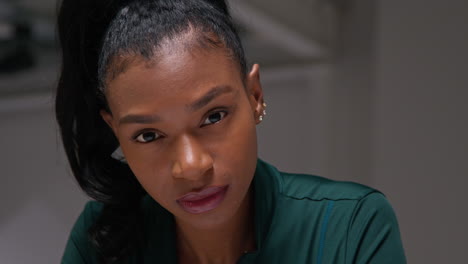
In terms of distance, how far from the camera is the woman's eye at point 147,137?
2.71ft

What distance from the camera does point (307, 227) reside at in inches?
37.4

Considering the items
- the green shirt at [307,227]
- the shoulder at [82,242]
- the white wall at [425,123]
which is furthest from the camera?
the white wall at [425,123]

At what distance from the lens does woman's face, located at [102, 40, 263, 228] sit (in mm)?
789

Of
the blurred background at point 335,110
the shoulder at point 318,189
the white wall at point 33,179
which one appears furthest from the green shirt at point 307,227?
the white wall at point 33,179

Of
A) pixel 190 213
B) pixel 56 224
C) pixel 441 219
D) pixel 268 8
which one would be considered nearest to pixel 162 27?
pixel 190 213

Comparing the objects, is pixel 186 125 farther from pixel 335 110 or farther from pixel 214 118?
pixel 335 110

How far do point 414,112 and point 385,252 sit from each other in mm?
967

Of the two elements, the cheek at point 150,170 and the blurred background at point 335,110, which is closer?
the cheek at point 150,170

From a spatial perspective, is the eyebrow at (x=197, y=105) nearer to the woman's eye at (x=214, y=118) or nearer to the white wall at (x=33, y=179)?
the woman's eye at (x=214, y=118)

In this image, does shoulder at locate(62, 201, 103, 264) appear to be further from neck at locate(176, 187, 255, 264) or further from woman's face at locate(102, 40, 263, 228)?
woman's face at locate(102, 40, 263, 228)

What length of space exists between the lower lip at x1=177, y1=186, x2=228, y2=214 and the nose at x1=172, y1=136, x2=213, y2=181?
0.04 meters

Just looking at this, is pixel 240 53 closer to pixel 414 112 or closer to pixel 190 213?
pixel 190 213

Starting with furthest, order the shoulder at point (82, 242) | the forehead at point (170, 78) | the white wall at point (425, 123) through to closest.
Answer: the white wall at point (425, 123) < the shoulder at point (82, 242) < the forehead at point (170, 78)

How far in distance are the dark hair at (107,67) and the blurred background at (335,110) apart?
16.7 inches
